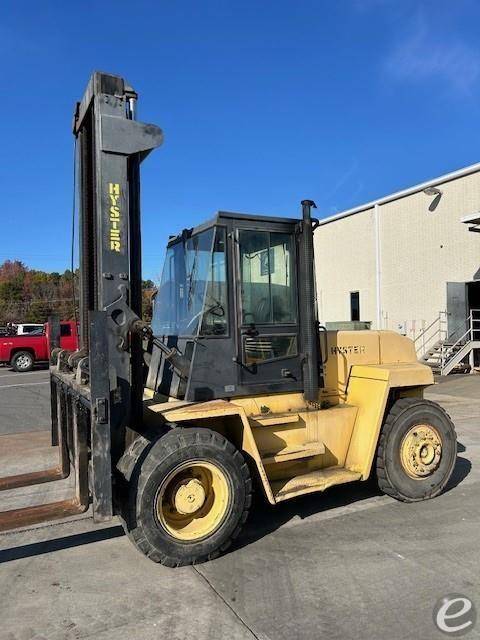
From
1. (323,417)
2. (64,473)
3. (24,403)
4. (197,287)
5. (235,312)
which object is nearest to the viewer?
(235,312)

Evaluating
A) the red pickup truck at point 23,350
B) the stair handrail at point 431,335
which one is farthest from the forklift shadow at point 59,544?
the red pickup truck at point 23,350

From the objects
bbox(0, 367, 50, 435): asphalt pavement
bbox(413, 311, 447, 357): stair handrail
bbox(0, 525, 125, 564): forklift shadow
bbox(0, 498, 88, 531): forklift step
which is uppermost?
bbox(413, 311, 447, 357): stair handrail

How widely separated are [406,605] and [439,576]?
1.75ft

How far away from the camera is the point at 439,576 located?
393 centimetres

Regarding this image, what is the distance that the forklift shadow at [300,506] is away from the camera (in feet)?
16.0

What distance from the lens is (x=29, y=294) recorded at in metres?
65.0

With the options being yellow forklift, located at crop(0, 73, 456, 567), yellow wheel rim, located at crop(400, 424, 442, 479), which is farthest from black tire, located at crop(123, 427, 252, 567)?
yellow wheel rim, located at crop(400, 424, 442, 479)

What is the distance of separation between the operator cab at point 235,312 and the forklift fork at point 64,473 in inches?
32.3

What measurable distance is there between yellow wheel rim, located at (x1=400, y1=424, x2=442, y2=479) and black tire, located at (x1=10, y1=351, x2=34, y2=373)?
21121mm

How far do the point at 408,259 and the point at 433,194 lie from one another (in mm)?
3048

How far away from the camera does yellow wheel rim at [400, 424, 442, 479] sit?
564cm

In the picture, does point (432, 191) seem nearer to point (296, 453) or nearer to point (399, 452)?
point (399, 452)

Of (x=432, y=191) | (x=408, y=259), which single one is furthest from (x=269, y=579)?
(x=408, y=259)

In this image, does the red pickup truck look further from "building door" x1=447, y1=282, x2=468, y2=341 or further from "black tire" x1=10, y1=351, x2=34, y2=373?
"building door" x1=447, y1=282, x2=468, y2=341
